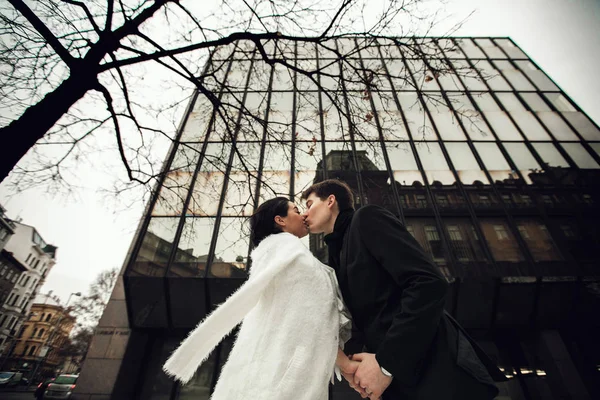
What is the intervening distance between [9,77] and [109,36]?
1.61m

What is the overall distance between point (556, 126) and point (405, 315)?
12710 millimetres

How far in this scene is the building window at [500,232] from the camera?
22.7 ft

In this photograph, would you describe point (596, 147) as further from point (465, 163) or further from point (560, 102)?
point (465, 163)

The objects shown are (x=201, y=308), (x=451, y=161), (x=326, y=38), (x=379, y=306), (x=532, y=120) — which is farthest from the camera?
(x=532, y=120)

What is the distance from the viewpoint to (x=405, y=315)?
118cm

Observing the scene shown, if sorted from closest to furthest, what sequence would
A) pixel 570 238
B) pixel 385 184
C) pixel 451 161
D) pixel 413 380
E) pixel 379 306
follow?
1. pixel 413 380
2. pixel 379 306
3. pixel 570 238
4. pixel 385 184
5. pixel 451 161

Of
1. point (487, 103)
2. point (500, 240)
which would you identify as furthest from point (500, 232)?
point (487, 103)

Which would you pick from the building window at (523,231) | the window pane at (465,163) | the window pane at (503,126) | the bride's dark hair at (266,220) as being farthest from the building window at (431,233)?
the bride's dark hair at (266,220)

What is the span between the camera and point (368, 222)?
4.92 ft

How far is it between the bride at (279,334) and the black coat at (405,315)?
181 millimetres

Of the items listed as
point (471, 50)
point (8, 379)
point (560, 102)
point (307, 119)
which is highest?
point (471, 50)

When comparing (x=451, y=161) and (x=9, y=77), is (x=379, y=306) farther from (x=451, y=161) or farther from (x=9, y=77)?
(x=451, y=161)

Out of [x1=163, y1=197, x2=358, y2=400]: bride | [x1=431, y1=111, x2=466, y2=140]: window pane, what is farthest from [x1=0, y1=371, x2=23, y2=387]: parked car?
[x1=431, y1=111, x2=466, y2=140]: window pane

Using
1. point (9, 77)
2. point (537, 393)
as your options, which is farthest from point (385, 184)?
point (9, 77)
